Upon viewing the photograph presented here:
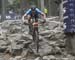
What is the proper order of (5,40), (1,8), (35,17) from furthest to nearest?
Result: 1. (1,8)
2. (5,40)
3. (35,17)

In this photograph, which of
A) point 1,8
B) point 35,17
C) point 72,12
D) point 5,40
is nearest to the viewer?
point 72,12

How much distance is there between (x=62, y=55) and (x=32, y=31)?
1.61 metres

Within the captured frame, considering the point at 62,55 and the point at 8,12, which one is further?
the point at 8,12

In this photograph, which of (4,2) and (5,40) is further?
(4,2)

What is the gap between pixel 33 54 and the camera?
12.3 metres

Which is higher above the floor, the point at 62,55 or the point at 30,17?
the point at 30,17

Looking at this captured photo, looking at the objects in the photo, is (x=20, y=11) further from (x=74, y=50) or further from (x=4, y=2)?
(x=74, y=50)

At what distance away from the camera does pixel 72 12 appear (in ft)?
38.7

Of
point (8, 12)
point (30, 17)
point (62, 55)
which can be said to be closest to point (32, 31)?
point (30, 17)

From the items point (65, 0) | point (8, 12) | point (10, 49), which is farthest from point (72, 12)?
point (8, 12)

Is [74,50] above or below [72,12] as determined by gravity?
below

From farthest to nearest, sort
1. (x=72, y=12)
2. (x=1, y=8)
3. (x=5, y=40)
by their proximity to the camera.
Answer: (x=1, y=8) < (x=5, y=40) < (x=72, y=12)

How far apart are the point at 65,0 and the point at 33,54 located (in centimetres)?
232

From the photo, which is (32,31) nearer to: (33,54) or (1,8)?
(33,54)
